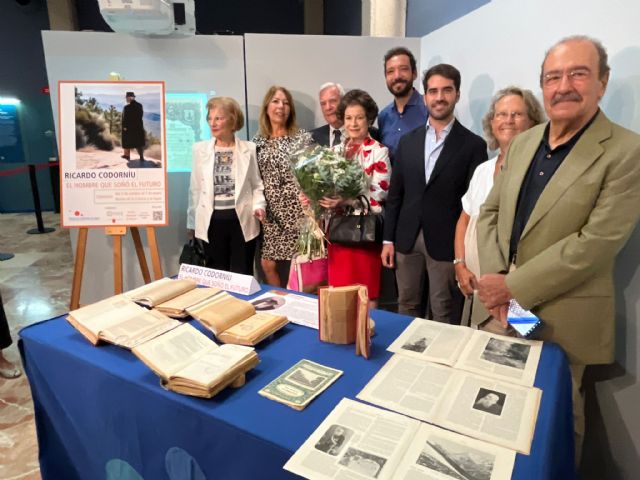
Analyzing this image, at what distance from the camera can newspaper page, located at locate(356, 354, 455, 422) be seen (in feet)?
3.56

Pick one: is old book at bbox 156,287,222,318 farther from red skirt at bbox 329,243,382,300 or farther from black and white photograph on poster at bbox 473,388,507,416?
black and white photograph on poster at bbox 473,388,507,416

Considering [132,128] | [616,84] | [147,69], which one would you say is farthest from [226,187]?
[616,84]

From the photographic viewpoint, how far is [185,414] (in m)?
1.12

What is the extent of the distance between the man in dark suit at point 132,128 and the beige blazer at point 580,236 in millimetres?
2303

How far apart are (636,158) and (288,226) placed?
2.11 metres

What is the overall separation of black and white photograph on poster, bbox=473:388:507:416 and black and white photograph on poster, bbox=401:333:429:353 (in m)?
0.26

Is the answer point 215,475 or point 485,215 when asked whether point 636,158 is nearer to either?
point 485,215

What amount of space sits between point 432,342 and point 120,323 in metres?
1.07

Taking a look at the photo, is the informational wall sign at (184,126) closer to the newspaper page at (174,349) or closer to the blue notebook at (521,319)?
the newspaper page at (174,349)

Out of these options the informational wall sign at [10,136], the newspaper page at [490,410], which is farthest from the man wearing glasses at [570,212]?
the informational wall sign at [10,136]

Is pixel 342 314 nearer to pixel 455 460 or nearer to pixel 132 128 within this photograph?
pixel 455 460

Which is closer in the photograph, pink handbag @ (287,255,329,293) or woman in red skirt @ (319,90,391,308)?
woman in red skirt @ (319,90,391,308)

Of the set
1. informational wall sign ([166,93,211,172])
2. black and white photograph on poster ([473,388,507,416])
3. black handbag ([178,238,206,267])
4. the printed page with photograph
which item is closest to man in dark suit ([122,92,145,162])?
informational wall sign ([166,93,211,172])

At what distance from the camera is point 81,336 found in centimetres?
151
